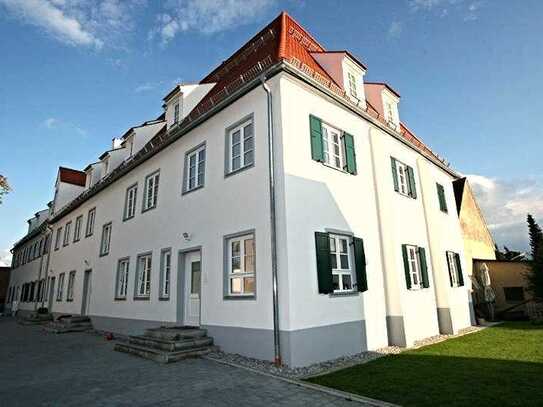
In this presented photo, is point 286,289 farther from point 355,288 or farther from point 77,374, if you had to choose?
point 77,374

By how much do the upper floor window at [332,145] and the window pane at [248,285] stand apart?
137 inches

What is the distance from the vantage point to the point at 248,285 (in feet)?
27.3

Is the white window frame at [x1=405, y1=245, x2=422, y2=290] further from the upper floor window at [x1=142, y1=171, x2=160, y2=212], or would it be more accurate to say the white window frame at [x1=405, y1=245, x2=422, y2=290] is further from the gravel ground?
the upper floor window at [x1=142, y1=171, x2=160, y2=212]

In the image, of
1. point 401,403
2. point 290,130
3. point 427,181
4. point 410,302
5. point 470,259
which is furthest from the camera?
point 470,259

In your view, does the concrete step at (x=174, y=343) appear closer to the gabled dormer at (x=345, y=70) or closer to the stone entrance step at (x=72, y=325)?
the stone entrance step at (x=72, y=325)

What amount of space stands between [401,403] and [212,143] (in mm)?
8075

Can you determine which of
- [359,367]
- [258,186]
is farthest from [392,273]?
[258,186]

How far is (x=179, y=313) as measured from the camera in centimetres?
1040

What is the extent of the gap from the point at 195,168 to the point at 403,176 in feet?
25.1

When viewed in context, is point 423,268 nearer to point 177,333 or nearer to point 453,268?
point 453,268

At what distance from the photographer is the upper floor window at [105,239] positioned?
16.1 meters

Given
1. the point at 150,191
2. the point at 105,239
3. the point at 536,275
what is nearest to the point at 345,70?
the point at 150,191

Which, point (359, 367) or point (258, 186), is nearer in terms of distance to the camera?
point (359, 367)

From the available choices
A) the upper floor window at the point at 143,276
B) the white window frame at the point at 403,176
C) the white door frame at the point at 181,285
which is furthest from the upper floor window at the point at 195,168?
the white window frame at the point at 403,176
